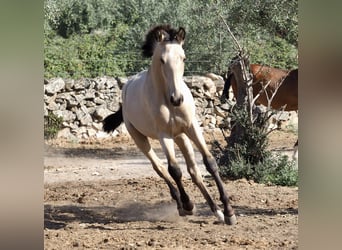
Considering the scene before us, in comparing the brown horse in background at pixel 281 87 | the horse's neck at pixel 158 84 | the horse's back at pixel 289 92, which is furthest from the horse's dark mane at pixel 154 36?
the horse's back at pixel 289 92

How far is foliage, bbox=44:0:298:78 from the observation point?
5.84m

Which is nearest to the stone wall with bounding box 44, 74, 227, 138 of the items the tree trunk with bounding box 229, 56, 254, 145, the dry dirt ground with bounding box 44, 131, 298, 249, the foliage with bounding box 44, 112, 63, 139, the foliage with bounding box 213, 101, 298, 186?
the foliage with bounding box 44, 112, 63, 139

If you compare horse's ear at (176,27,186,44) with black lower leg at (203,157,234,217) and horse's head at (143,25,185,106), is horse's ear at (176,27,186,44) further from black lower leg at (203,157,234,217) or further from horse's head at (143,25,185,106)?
black lower leg at (203,157,234,217)

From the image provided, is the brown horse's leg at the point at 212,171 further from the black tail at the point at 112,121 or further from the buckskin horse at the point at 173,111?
the black tail at the point at 112,121

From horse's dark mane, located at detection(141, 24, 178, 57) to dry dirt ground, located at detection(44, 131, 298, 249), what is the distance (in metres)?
1.25

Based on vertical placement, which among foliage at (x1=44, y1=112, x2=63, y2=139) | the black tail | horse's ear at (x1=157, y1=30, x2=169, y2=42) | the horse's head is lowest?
foliage at (x1=44, y1=112, x2=63, y2=139)

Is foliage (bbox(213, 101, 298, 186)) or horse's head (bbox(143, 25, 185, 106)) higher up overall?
horse's head (bbox(143, 25, 185, 106))

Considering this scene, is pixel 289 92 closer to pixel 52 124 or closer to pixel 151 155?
pixel 151 155

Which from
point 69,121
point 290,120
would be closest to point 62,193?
point 69,121
